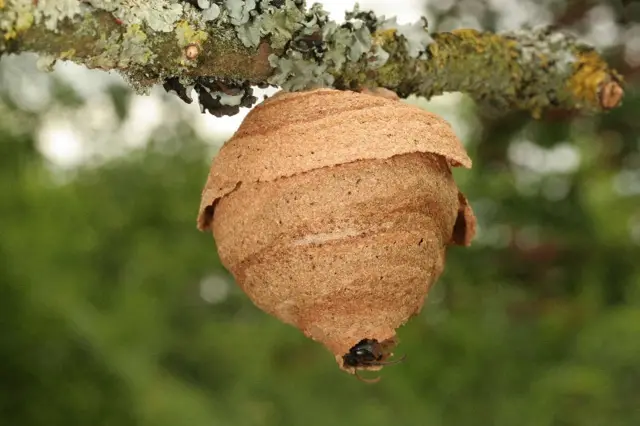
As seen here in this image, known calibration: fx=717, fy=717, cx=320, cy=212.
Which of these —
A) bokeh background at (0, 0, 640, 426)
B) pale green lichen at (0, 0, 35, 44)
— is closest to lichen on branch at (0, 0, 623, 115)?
pale green lichen at (0, 0, 35, 44)

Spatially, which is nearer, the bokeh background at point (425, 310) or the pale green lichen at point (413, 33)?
the pale green lichen at point (413, 33)

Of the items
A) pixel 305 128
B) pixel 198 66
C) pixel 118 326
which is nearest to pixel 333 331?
pixel 305 128

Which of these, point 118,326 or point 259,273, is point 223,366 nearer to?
point 118,326

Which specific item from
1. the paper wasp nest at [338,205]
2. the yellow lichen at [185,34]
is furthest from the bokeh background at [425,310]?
the yellow lichen at [185,34]

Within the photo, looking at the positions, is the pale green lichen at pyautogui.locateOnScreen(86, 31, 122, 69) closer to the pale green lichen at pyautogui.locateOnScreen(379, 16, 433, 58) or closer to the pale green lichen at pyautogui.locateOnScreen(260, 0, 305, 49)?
the pale green lichen at pyautogui.locateOnScreen(260, 0, 305, 49)

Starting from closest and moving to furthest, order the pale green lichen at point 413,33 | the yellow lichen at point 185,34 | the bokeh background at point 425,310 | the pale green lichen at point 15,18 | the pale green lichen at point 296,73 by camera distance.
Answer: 1. the pale green lichen at point 15,18
2. the yellow lichen at point 185,34
3. the pale green lichen at point 296,73
4. the pale green lichen at point 413,33
5. the bokeh background at point 425,310

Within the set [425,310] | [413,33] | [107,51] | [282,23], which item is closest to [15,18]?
[107,51]

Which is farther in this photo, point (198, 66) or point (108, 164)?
A: point (108, 164)

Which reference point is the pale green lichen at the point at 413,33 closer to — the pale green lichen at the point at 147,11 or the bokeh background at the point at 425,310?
the pale green lichen at the point at 147,11
